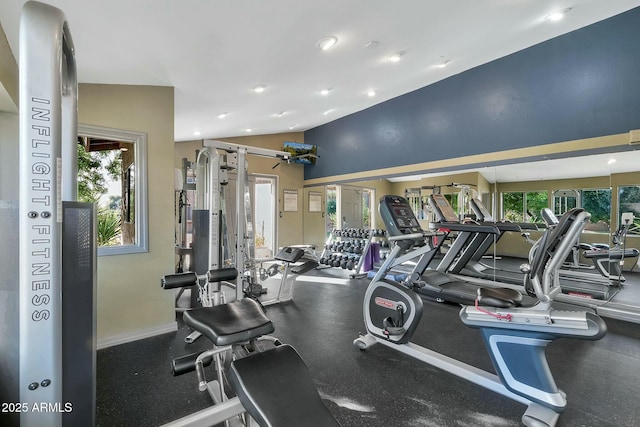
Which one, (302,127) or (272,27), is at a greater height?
(302,127)

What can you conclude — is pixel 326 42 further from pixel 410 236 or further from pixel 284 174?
pixel 284 174

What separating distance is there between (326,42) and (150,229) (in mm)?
2476

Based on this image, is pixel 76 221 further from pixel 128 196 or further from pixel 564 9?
pixel 564 9

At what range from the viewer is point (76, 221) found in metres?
0.79

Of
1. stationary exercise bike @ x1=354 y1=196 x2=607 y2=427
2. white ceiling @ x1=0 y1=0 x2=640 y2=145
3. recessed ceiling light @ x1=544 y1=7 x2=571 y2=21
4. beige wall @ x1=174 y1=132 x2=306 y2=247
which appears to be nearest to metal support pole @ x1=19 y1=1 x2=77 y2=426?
white ceiling @ x1=0 y1=0 x2=640 y2=145

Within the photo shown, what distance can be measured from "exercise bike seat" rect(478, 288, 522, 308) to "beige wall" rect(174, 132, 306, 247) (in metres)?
5.27

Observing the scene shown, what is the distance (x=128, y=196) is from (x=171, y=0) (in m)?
1.90

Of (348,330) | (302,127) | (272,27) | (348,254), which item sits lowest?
(348,330)

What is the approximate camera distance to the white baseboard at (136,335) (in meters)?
2.71

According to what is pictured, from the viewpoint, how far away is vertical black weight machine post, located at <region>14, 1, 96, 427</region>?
672 millimetres

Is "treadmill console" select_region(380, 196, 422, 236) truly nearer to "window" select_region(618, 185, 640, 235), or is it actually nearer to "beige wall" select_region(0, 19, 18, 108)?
"beige wall" select_region(0, 19, 18, 108)

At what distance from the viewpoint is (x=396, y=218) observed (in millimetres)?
2625

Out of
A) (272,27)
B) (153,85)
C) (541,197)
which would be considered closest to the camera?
(272,27)

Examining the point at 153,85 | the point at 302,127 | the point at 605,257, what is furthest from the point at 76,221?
the point at 302,127
